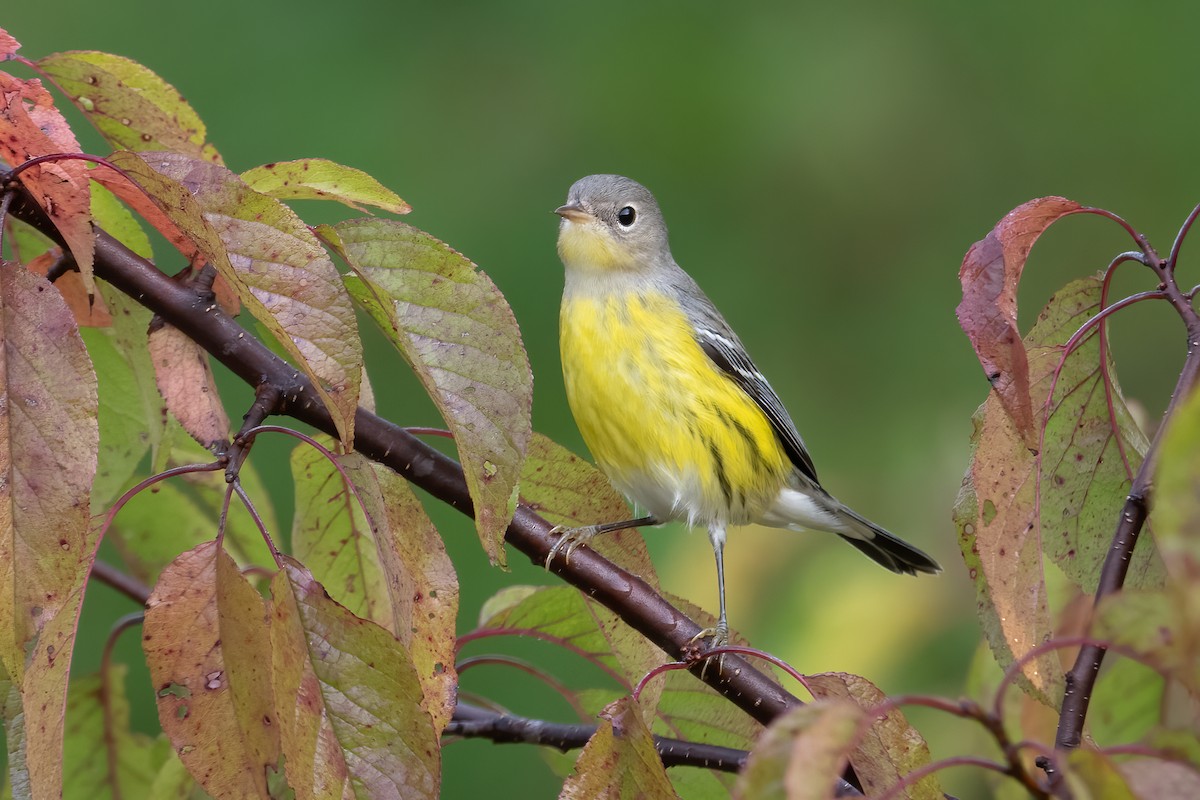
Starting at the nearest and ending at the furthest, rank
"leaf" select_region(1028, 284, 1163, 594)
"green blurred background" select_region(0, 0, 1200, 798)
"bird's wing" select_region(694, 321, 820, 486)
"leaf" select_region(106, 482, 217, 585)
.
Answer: "leaf" select_region(1028, 284, 1163, 594) < "leaf" select_region(106, 482, 217, 585) < "bird's wing" select_region(694, 321, 820, 486) < "green blurred background" select_region(0, 0, 1200, 798)

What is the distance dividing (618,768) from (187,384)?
84cm

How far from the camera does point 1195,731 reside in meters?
1.20

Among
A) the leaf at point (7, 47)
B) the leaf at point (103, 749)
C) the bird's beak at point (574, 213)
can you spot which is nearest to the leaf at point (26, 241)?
the leaf at point (7, 47)

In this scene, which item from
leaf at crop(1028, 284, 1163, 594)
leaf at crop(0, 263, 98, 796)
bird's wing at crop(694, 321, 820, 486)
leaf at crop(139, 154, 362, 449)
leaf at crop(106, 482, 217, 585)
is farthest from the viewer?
bird's wing at crop(694, 321, 820, 486)

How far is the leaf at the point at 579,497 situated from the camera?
208 cm

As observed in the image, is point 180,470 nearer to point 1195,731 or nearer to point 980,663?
point 1195,731

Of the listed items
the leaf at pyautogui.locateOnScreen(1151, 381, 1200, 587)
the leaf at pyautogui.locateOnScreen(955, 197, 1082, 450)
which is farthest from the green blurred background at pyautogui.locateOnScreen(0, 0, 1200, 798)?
the leaf at pyautogui.locateOnScreen(1151, 381, 1200, 587)

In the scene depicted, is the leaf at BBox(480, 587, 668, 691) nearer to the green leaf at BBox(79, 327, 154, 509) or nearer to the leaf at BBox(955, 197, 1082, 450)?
the green leaf at BBox(79, 327, 154, 509)

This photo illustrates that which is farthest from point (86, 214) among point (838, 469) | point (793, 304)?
point (793, 304)

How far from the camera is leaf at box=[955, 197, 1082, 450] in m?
1.57

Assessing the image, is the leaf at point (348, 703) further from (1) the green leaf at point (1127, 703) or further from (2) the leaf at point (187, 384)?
(1) the green leaf at point (1127, 703)

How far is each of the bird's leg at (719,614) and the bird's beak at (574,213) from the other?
104cm

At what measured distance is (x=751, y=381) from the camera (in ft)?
13.4

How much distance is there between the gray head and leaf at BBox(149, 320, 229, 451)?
2142 millimetres
